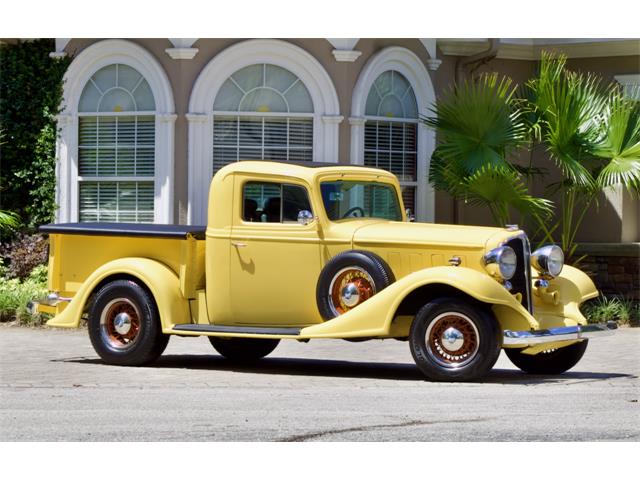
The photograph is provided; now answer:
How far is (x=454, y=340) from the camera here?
9945 millimetres

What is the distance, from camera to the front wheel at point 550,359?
1099 cm

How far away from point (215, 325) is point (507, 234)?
2.67 m

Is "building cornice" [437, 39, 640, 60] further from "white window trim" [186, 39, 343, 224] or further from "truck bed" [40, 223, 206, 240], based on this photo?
"truck bed" [40, 223, 206, 240]

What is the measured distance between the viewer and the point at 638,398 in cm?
941

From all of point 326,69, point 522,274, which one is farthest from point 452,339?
point 326,69

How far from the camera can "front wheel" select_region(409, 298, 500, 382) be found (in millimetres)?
9797

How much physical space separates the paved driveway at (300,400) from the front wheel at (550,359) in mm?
140

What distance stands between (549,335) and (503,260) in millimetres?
751

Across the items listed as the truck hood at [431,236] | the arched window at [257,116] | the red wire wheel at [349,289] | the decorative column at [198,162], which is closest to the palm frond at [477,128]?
the arched window at [257,116]

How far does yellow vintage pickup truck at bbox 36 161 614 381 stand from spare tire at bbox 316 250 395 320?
1 cm

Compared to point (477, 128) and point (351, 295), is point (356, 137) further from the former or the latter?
point (351, 295)

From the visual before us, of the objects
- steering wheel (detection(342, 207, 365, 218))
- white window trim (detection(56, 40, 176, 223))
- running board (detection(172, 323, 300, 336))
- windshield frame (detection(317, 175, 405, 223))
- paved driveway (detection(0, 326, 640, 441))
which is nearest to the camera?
paved driveway (detection(0, 326, 640, 441))

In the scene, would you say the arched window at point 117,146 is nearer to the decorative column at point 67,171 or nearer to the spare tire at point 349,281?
the decorative column at point 67,171

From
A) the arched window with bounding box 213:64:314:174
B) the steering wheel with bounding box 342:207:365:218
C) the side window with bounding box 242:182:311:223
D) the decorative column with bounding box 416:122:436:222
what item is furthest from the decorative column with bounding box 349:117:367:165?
the side window with bounding box 242:182:311:223
